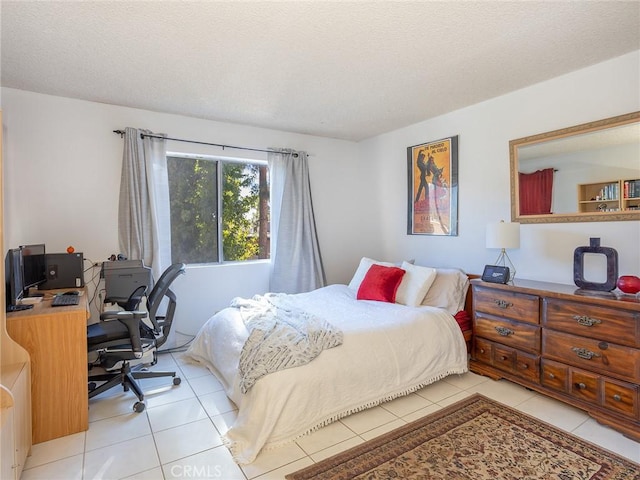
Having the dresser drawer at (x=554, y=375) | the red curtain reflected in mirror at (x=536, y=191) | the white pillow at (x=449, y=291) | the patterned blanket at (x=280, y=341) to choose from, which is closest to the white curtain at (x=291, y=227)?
the patterned blanket at (x=280, y=341)

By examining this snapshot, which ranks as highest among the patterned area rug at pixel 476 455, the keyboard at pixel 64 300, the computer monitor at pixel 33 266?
the computer monitor at pixel 33 266

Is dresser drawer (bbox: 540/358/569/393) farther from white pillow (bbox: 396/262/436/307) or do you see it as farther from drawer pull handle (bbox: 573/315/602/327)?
white pillow (bbox: 396/262/436/307)

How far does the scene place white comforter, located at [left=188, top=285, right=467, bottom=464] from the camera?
2.04 meters

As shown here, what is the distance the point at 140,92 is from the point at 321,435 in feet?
10.1

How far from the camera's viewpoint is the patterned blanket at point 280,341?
7.00 ft

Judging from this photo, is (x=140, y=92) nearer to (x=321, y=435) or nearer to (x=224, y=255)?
(x=224, y=255)

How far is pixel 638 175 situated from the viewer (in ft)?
7.81

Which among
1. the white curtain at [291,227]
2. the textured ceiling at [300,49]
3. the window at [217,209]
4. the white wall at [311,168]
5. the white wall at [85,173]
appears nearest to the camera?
the textured ceiling at [300,49]

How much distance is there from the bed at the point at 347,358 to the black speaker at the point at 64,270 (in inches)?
46.1

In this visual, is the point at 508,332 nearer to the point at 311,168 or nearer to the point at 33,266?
the point at 311,168

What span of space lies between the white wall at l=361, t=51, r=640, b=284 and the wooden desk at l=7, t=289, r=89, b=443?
3.31 metres

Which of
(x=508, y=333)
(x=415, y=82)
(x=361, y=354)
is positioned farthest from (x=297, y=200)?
(x=508, y=333)

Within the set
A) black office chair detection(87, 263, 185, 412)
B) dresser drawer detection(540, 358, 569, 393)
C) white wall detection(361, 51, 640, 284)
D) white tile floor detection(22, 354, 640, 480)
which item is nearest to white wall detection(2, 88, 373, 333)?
black office chair detection(87, 263, 185, 412)

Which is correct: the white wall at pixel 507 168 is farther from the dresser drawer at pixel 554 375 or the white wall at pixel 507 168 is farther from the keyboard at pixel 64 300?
the keyboard at pixel 64 300
